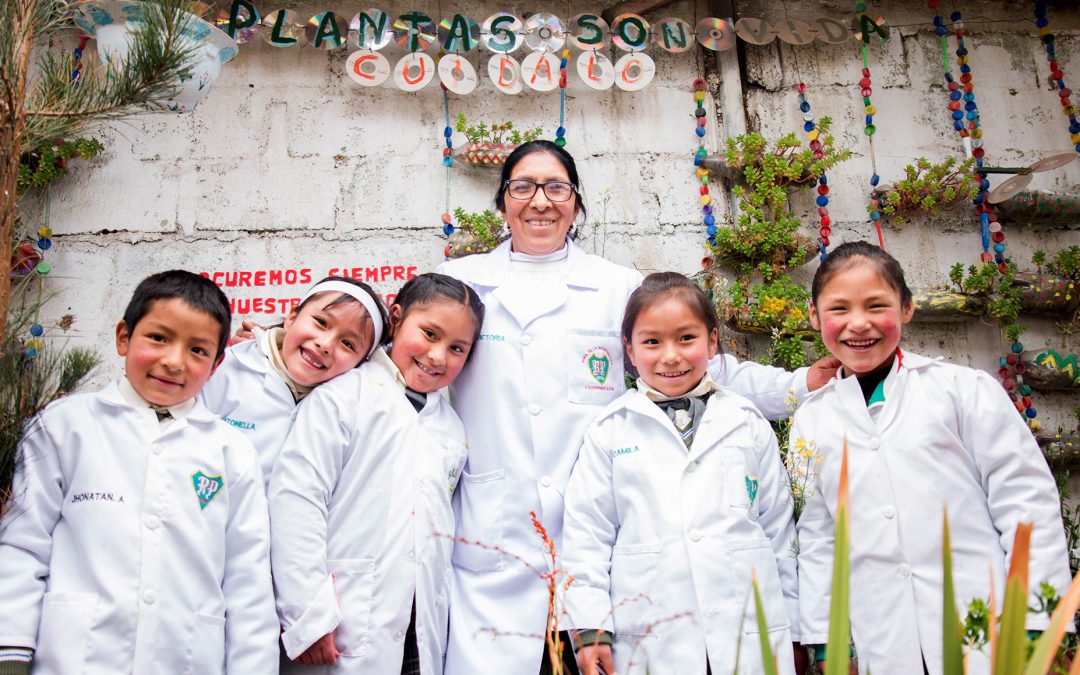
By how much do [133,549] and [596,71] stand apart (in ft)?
9.88

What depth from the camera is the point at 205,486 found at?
2023 mm

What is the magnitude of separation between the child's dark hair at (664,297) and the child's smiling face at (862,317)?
1.21 feet

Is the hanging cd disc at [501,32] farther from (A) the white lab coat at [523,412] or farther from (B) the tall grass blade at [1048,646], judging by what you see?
(B) the tall grass blade at [1048,646]

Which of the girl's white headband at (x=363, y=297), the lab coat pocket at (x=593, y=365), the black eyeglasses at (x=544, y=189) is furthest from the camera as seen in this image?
the black eyeglasses at (x=544, y=189)

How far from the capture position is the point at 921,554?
2.13 m

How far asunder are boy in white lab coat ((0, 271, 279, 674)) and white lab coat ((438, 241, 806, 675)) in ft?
2.15

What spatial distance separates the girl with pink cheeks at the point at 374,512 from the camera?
2057 millimetres

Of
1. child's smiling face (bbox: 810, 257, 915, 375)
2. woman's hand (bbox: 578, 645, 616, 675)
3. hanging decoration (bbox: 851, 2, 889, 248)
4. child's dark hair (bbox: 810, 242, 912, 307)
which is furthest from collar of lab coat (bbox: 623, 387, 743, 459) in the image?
hanging decoration (bbox: 851, 2, 889, 248)

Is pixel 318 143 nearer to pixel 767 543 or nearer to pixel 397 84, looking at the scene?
pixel 397 84

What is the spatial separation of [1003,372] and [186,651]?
3.68 m

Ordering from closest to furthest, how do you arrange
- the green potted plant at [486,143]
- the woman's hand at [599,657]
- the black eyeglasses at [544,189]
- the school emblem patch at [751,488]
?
the woman's hand at [599,657] < the school emblem patch at [751,488] < the black eyeglasses at [544,189] < the green potted plant at [486,143]

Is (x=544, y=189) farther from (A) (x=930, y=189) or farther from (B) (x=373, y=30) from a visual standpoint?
(A) (x=930, y=189)

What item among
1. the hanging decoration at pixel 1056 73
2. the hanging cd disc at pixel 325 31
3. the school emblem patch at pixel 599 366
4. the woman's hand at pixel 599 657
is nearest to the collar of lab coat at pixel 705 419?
the school emblem patch at pixel 599 366

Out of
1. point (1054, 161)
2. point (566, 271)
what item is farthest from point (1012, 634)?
point (1054, 161)
